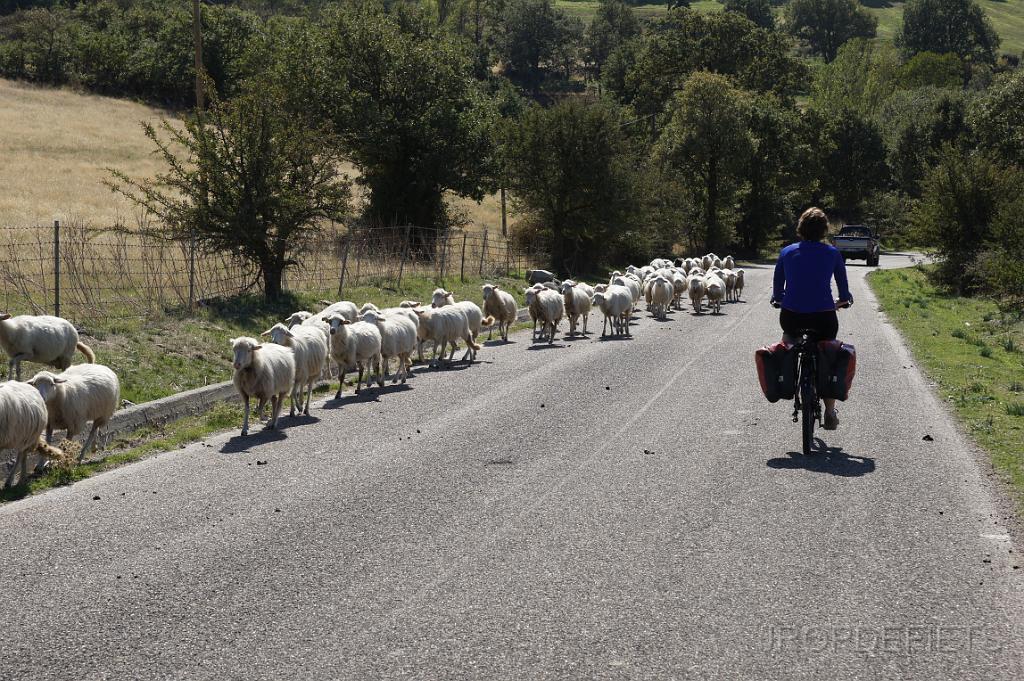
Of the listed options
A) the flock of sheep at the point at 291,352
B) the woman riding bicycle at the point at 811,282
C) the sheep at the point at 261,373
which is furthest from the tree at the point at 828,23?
the woman riding bicycle at the point at 811,282

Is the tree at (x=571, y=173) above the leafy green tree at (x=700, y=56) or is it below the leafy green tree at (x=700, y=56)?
below

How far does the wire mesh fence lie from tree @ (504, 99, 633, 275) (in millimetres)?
10555

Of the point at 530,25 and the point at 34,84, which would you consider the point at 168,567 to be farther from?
the point at 530,25

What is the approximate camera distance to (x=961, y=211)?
1479 inches

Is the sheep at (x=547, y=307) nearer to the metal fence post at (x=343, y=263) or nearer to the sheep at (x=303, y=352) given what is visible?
the metal fence post at (x=343, y=263)

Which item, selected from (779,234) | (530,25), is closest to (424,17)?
(779,234)

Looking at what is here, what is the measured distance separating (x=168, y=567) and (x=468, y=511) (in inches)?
91.0

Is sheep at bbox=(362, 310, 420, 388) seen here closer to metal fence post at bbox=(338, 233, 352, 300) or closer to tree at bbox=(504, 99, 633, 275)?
metal fence post at bbox=(338, 233, 352, 300)

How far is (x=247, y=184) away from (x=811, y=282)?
1538 centimetres

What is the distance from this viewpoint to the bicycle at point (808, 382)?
32.7 ft

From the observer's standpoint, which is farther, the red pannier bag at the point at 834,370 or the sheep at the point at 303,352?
the sheep at the point at 303,352

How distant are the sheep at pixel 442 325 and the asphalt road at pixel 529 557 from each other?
20.1ft

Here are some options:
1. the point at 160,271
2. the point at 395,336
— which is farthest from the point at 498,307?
the point at 160,271

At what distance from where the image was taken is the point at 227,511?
8.45 metres
